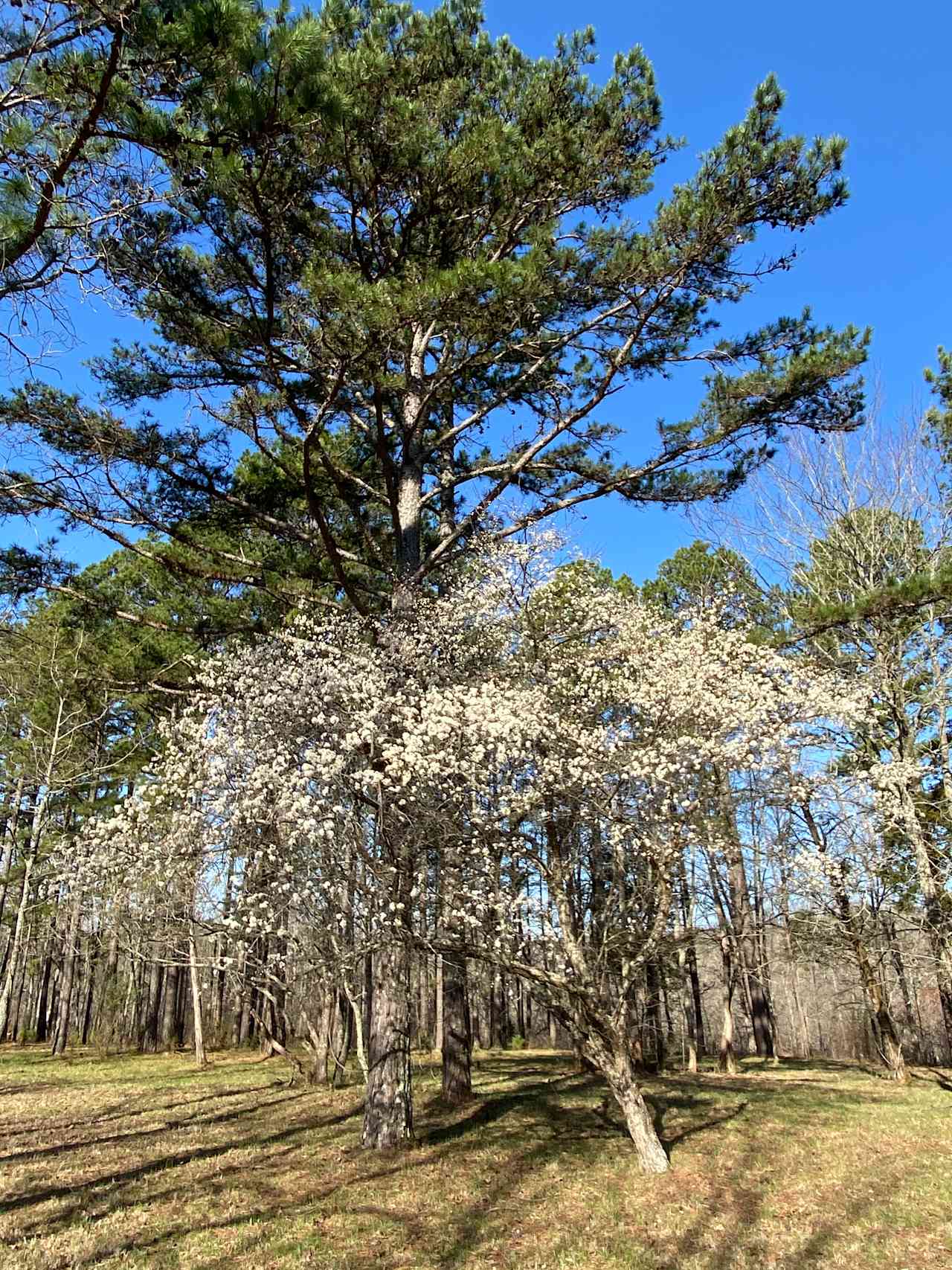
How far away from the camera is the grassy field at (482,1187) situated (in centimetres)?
459

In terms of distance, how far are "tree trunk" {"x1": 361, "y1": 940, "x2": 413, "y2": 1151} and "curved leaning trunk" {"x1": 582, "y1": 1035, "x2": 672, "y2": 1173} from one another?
68.6 inches

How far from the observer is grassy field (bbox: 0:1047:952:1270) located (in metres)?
4.59

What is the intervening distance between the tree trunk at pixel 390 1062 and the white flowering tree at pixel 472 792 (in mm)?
18

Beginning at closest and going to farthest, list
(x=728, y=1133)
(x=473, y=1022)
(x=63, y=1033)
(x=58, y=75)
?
(x=58, y=75) < (x=728, y=1133) < (x=63, y=1033) < (x=473, y=1022)

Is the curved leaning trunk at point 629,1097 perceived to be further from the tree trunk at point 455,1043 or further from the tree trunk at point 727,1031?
the tree trunk at point 727,1031

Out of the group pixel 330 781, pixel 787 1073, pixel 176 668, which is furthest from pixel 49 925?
pixel 787 1073

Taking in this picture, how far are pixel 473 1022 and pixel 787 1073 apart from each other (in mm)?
14479

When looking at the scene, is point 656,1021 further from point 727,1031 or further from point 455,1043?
point 455,1043

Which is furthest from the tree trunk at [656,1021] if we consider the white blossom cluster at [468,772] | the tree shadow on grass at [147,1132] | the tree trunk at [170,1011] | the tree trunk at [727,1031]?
the tree trunk at [170,1011]

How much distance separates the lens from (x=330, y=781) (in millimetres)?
6645

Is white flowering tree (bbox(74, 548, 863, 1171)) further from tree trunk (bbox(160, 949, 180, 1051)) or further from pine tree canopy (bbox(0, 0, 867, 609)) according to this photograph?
tree trunk (bbox(160, 949, 180, 1051))

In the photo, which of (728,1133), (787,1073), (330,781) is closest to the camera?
(330,781)

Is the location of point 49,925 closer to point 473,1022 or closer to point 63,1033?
point 63,1033

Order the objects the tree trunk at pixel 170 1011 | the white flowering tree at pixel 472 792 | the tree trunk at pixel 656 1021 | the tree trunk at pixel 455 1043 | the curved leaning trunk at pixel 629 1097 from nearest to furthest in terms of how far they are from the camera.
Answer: the curved leaning trunk at pixel 629 1097 < the white flowering tree at pixel 472 792 < the tree trunk at pixel 455 1043 < the tree trunk at pixel 656 1021 < the tree trunk at pixel 170 1011
